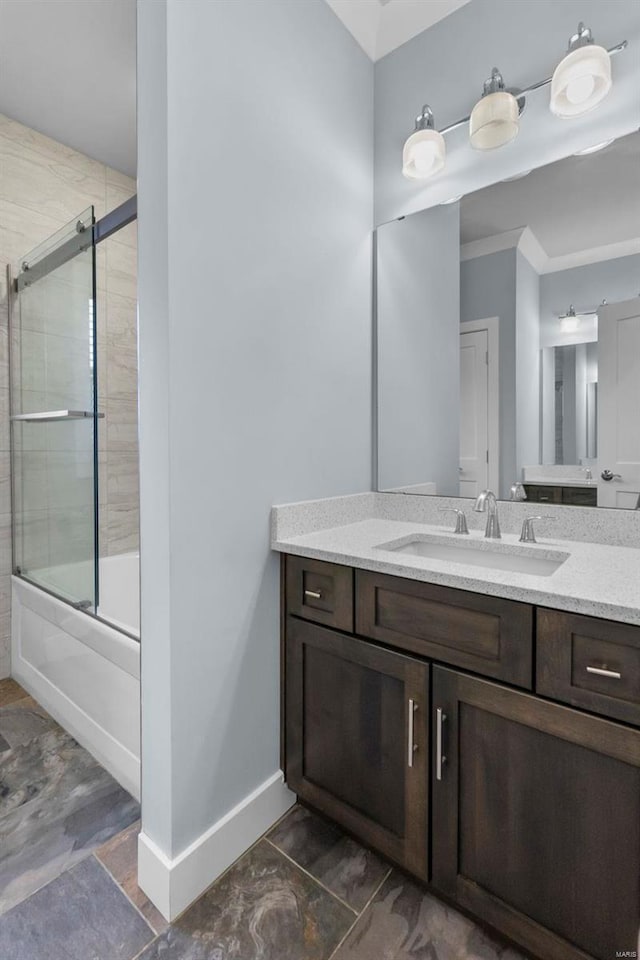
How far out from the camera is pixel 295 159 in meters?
1.52

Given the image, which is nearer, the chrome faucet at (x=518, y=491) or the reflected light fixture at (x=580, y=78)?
the reflected light fixture at (x=580, y=78)

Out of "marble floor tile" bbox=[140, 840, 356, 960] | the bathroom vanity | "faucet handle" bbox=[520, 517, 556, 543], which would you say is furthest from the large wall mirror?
"marble floor tile" bbox=[140, 840, 356, 960]

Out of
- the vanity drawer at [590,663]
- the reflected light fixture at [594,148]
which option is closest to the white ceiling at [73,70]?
the reflected light fixture at [594,148]

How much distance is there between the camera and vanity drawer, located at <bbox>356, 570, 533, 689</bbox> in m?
1.01

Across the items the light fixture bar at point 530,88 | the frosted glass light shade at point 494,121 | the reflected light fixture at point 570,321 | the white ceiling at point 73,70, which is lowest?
the reflected light fixture at point 570,321

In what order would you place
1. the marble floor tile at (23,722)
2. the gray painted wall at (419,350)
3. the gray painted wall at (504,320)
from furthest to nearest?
the marble floor tile at (23,722) < the gray painted wall at (419,350) < the gray painted wall at (504,320)

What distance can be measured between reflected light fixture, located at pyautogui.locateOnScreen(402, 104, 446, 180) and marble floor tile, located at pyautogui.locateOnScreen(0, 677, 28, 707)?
2.75m

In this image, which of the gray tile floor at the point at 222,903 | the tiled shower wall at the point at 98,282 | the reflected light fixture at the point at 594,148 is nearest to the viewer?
the gray tile floor at the point at 222,903

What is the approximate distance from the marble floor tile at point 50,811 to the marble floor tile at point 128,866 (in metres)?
0.04

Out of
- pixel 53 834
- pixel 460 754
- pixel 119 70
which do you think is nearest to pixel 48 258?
pixel 119 70

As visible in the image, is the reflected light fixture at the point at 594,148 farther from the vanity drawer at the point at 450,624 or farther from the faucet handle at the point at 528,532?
the vanity drawer at the point at 450,624

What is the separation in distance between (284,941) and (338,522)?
111 centimetres

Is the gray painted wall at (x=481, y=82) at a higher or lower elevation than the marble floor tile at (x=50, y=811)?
higher

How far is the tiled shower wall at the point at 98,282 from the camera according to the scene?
232 centimetres
